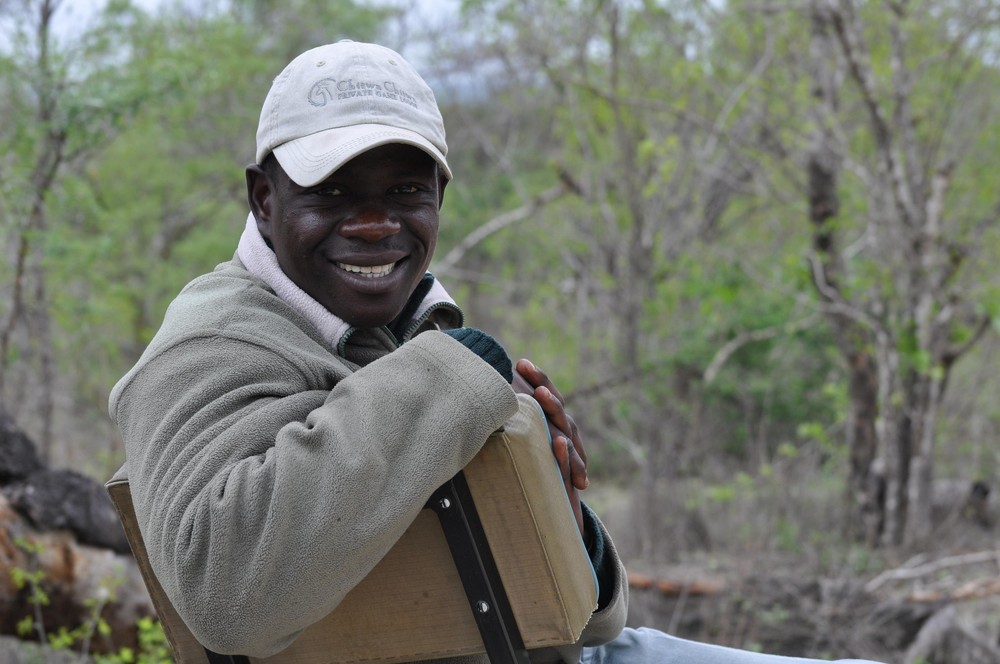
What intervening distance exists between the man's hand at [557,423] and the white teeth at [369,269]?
11.7 inches

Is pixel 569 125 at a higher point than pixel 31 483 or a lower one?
higher

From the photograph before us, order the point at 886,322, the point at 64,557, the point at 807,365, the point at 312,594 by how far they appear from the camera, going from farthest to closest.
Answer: the point at 807,365
the point at 886,322
the point at 64,557
the point at 312,594

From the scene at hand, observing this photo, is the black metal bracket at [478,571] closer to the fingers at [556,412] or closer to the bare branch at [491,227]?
the fingers at [556,412]

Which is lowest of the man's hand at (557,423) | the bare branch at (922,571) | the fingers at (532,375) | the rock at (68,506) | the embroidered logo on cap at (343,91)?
the bare branch at (922,571)

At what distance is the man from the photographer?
1.50 m

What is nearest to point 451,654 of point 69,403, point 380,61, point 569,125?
point 380,61

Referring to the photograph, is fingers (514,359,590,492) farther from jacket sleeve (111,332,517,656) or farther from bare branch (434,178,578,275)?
bare branch (434,178,578,275)

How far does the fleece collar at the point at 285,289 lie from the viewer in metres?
1.90

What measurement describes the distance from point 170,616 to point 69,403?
32.8ft

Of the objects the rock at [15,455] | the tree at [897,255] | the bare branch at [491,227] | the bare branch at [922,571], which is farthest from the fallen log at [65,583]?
the tree at [897,255]

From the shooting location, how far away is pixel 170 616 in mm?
1849

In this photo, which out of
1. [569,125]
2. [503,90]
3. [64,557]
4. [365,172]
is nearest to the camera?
[365,172]

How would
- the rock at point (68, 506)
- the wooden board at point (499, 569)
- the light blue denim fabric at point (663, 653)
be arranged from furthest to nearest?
the rock at point (68, 506) < the light blue denim fabric at point (663, 653) < the wooden board at point (499, 569)

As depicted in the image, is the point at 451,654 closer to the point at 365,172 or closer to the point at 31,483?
the point at 365,172
